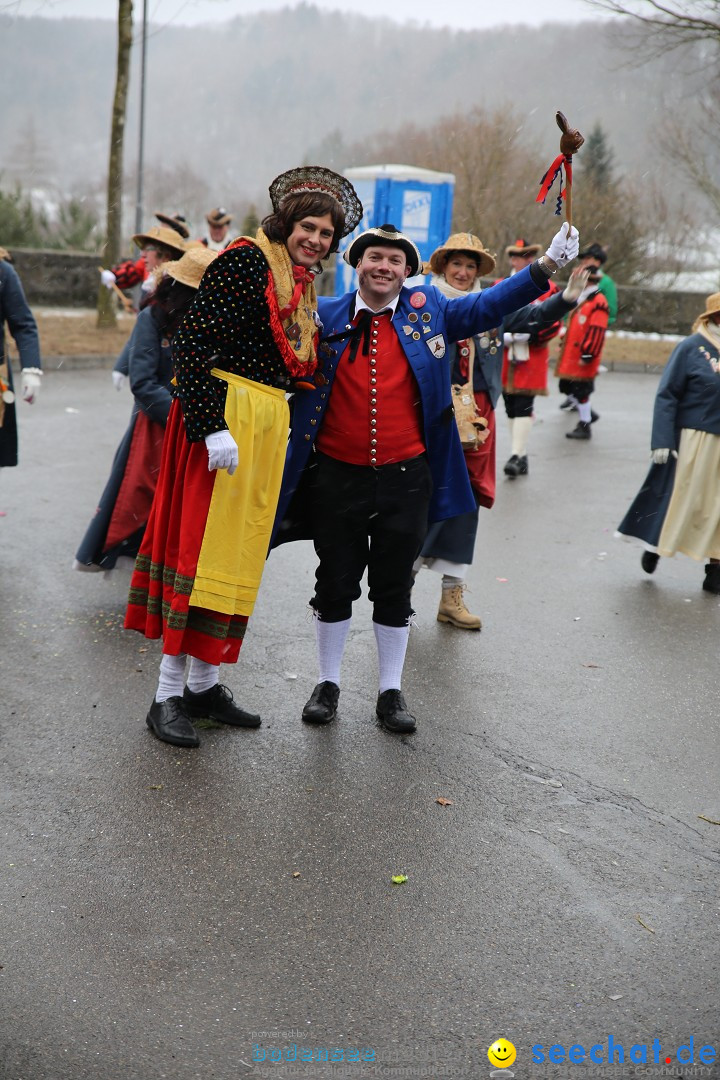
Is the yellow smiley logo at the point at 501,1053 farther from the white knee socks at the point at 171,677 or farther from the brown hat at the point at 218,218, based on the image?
the brown hat at the point at 218,218

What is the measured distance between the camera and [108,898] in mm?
3229

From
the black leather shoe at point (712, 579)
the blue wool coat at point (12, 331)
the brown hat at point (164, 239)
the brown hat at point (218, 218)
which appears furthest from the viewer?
the brown hat at point (218, 218)

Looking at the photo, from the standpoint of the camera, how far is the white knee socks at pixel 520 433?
10076 millimetres

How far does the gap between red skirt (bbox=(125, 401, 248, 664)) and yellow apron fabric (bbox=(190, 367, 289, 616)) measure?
2.0 inches

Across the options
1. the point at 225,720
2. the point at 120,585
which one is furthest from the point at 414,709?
the point at 120,585

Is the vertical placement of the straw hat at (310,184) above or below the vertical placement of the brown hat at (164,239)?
above

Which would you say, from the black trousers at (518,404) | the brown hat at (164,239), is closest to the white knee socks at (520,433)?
the black trousers at (518,404)

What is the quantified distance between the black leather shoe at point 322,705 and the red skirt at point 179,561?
0.47m

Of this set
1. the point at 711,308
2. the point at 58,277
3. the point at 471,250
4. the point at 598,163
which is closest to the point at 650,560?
the point at 711,308

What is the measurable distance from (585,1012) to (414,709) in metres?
2.02

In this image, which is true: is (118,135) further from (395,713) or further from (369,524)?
(395,713)

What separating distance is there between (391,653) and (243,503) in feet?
3.33

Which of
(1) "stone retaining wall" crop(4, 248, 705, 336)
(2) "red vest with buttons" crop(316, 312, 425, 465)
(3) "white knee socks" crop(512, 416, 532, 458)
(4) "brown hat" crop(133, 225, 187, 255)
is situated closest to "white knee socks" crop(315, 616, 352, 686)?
(2) "red vest with buttons" crop(316, 312, 425, 465)

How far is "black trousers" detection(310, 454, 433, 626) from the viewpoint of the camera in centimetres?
431
